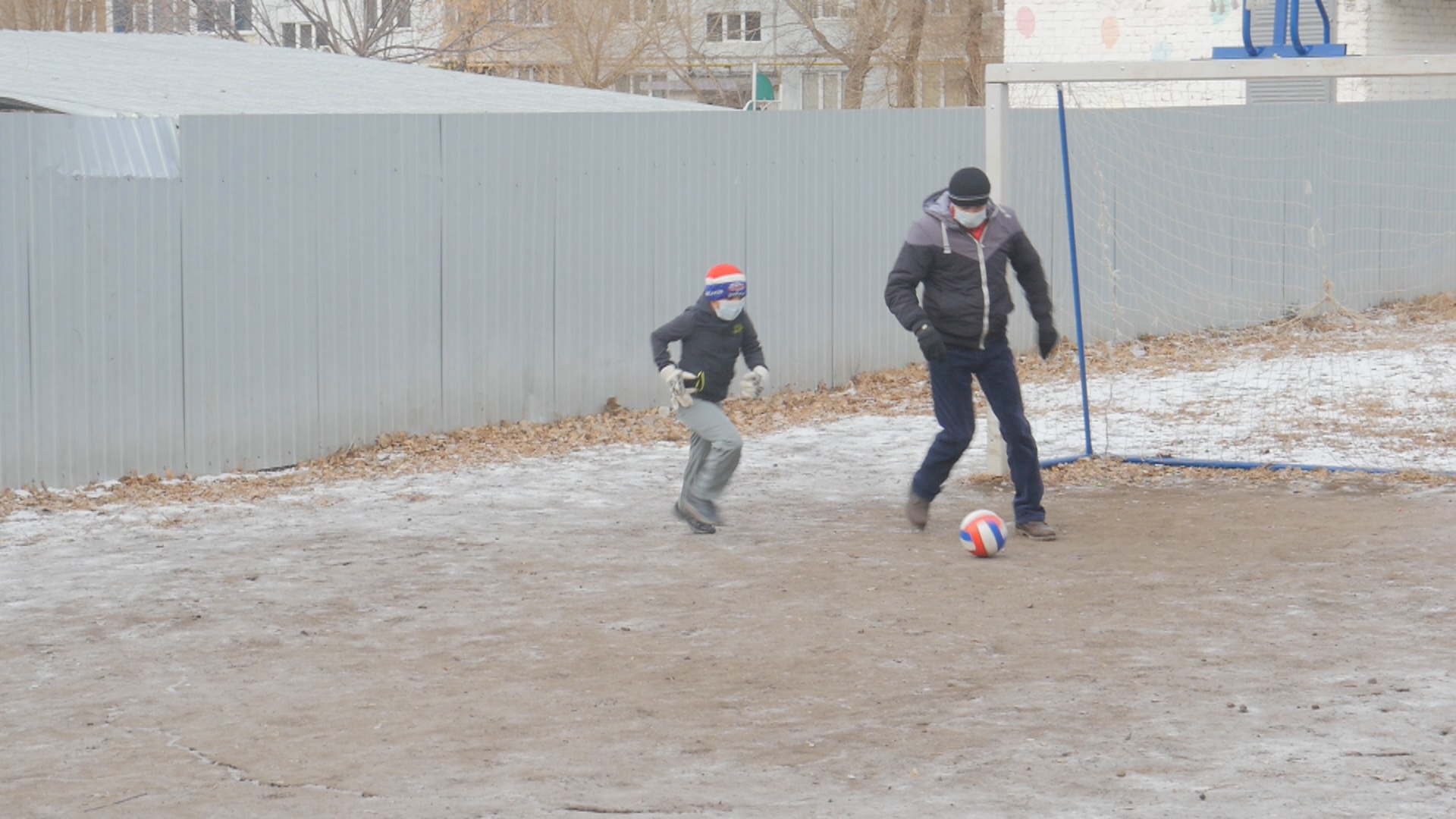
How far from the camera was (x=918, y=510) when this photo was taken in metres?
9.27

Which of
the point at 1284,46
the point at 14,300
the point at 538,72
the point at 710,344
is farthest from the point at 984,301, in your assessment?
the point at 538,72

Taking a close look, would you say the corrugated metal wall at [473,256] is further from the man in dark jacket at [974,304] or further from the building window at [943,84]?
the building window at [943,84]

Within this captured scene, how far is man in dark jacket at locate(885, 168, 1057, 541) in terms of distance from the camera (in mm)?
8844

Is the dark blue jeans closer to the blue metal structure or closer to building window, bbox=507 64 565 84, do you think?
the blue metal structure

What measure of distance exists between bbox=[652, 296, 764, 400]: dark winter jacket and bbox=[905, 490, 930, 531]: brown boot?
40.2 inches

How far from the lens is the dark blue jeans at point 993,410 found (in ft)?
29.4

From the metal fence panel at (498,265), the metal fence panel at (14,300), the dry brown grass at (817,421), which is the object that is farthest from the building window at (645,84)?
the metal fence panel at (14,300)

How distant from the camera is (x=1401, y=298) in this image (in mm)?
18078

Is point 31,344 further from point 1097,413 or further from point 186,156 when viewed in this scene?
point 1097,413

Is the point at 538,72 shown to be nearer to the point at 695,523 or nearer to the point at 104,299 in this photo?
the point at 104,299

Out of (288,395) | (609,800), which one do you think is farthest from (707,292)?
(609,800)

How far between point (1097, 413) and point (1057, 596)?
5694mm

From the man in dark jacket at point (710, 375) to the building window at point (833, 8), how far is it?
36.3 m

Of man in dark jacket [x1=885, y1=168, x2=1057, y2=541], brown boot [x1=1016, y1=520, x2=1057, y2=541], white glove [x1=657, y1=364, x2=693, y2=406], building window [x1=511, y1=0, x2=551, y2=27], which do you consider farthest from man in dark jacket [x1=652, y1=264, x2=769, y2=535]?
building window [x1=511, y1=0, x2=551, y2=27]
